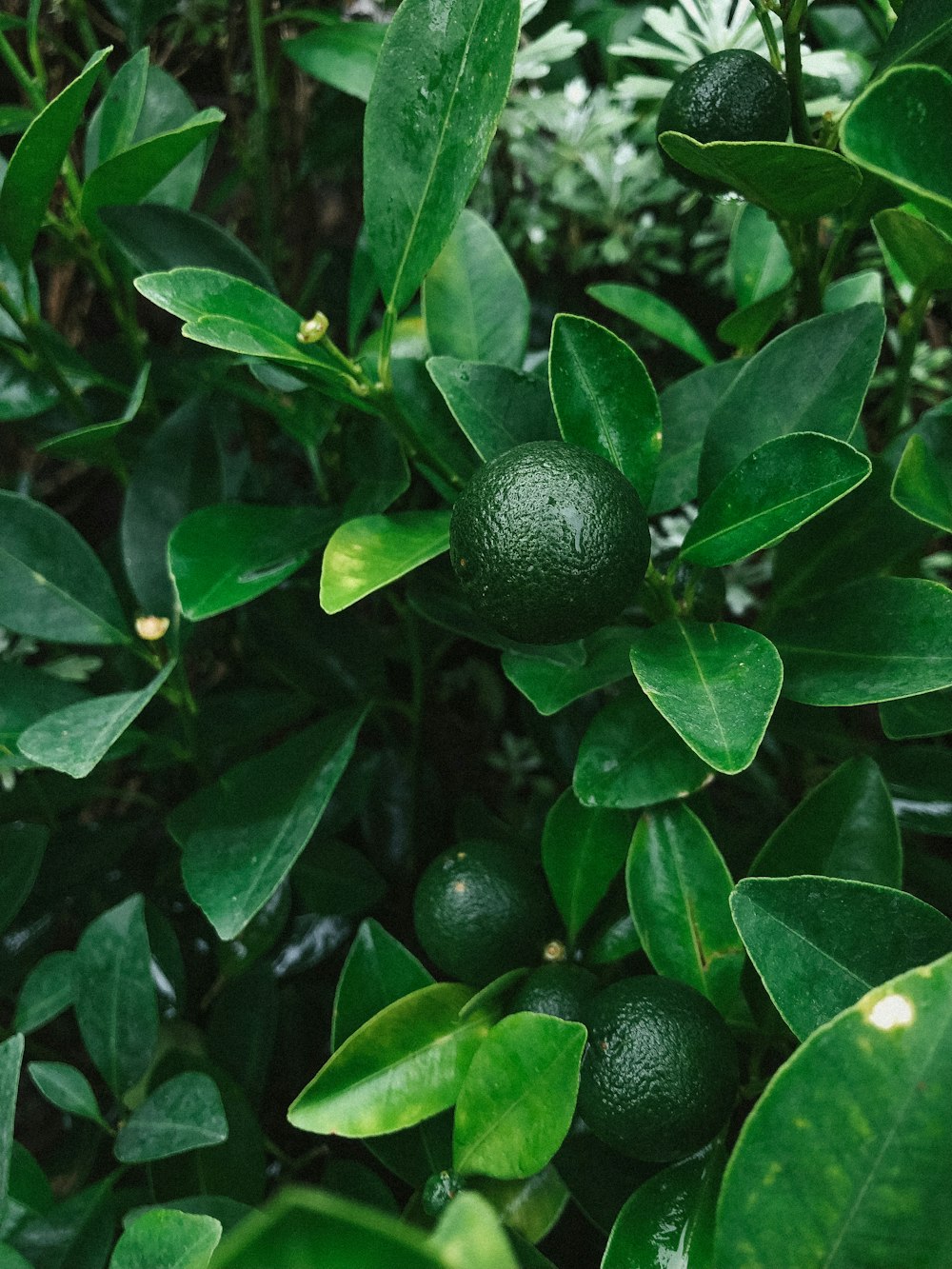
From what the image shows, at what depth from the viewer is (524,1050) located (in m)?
0.58

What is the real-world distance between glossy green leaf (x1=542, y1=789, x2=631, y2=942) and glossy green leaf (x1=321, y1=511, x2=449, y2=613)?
0.75ft

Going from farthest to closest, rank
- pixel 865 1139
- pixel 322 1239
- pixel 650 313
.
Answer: pixel 650 313 → pixel 865 1139 → pixel 322 1239

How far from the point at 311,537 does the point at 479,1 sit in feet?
1.26

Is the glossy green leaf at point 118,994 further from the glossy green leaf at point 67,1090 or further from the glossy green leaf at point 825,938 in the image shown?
the glossy green leaf at point 825,938

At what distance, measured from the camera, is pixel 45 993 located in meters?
0.87

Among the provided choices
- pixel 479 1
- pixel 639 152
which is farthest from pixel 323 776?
pixel 639 152

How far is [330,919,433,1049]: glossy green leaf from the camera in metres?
0.73

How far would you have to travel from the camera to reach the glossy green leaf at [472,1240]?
327mm

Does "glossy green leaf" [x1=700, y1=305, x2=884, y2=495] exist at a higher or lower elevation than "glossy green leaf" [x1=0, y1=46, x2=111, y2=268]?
lower

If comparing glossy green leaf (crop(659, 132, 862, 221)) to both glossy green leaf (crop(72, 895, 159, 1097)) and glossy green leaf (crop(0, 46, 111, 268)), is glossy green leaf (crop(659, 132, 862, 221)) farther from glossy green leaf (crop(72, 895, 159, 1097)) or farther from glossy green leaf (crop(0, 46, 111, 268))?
glossy green leaf (crop(72, 895, 159, 1097))

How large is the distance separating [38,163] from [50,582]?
33 cm

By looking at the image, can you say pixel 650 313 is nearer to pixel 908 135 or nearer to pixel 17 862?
pixel 908 135

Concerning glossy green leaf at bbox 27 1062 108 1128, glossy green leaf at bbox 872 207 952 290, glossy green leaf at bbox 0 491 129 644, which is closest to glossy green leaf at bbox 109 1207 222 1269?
glossy green leaf at bbox 27 1062 108 1128

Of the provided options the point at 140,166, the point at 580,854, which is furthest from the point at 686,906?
the point at 140,166
